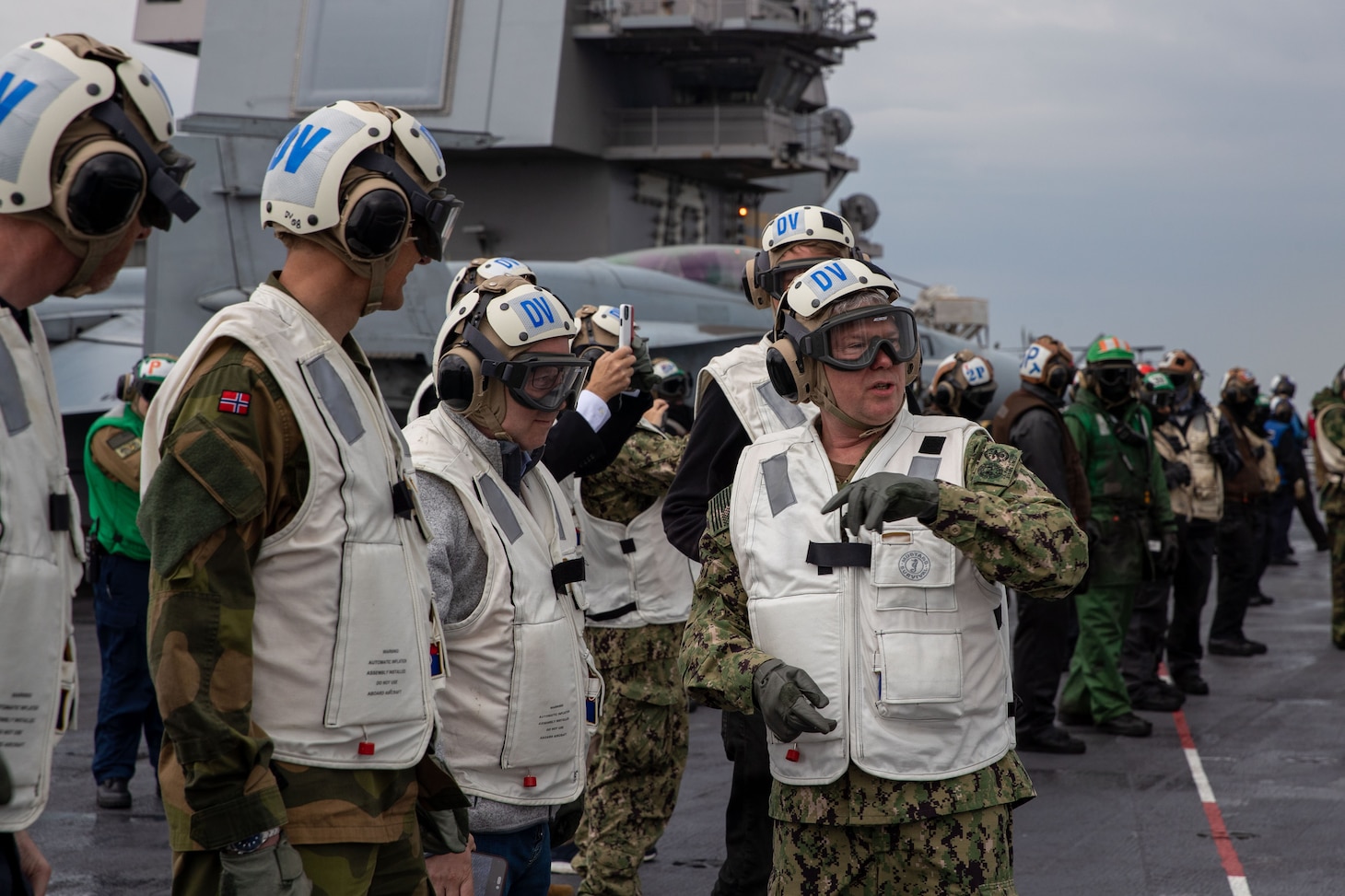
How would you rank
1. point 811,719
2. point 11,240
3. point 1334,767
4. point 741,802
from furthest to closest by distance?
point 1334,767 < point 741,802 < point 811,719 < point 11,240

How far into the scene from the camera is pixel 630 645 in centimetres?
550

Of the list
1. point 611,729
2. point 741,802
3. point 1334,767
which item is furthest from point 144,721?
point 1334,767

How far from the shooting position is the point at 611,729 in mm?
5223

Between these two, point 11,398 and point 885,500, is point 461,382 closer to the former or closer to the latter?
point 885,500

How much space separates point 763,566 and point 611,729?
2.49 metres

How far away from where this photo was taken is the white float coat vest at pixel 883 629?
279cm

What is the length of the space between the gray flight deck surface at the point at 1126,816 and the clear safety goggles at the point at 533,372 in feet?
9.67

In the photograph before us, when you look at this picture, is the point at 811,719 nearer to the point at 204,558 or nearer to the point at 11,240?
the point at 204,558

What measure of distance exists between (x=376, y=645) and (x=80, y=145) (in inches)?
37.9

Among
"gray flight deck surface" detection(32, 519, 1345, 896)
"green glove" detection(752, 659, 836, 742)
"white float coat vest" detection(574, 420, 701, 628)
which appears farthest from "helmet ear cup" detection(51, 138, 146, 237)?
"gray flight deck surface" detection(32, 519, 1345, 896)

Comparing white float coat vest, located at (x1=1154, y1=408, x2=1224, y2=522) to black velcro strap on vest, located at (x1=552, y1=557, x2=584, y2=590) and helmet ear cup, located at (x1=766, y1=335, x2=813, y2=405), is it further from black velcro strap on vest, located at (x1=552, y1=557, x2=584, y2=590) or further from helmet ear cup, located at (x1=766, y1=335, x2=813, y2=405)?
black velcro strap on vest, located at (x1=552, y1=557, x2=584, y2=590)

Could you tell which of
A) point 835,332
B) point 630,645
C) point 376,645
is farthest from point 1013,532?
point 630,645

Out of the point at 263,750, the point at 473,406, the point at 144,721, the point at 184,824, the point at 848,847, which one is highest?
the point at 473,406

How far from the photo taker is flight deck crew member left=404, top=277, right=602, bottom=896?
3006 mm
